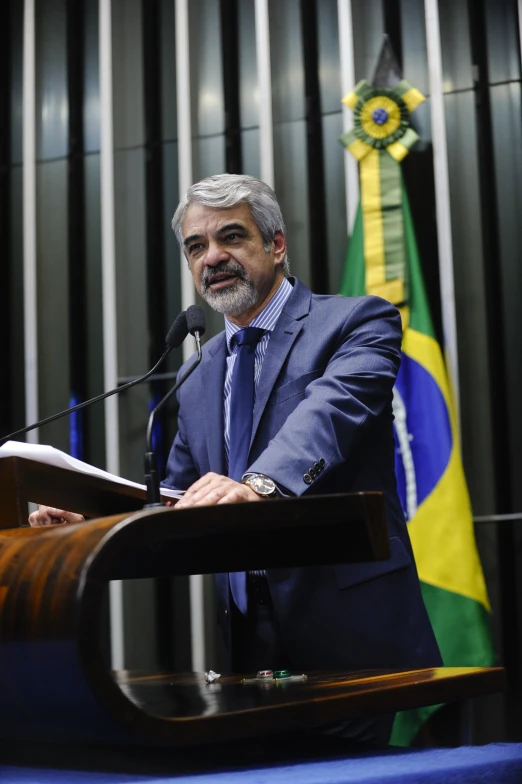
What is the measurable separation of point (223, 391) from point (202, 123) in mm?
2563

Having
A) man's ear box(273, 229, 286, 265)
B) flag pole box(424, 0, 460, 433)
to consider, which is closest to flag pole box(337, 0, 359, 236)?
flag pole box(424, 0, 460, 433)

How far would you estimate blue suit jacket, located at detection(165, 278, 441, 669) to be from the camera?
168 centimetres

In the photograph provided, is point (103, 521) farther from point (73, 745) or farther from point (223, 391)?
point (223, 391)

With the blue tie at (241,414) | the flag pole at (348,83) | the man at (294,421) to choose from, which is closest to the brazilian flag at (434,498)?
the flag pole at (348,83)

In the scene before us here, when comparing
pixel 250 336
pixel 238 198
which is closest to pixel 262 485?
pixel 250 336

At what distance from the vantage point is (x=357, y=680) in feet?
3.37

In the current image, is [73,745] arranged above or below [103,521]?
below

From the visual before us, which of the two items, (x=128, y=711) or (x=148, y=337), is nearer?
(x=128, y=711)

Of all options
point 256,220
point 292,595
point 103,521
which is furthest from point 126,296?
point 103,521

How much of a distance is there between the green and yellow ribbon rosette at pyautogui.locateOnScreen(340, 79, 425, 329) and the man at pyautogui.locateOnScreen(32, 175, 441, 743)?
1.57 metres

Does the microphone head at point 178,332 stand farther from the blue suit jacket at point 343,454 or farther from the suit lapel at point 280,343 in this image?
the suit lapel at point 280,343

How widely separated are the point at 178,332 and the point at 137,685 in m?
0.61

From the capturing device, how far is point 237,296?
2.09m

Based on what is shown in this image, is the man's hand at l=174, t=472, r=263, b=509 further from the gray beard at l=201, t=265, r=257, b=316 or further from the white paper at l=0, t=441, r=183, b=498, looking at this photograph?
the gray beard at l=201, t=265, r=257, b=316
